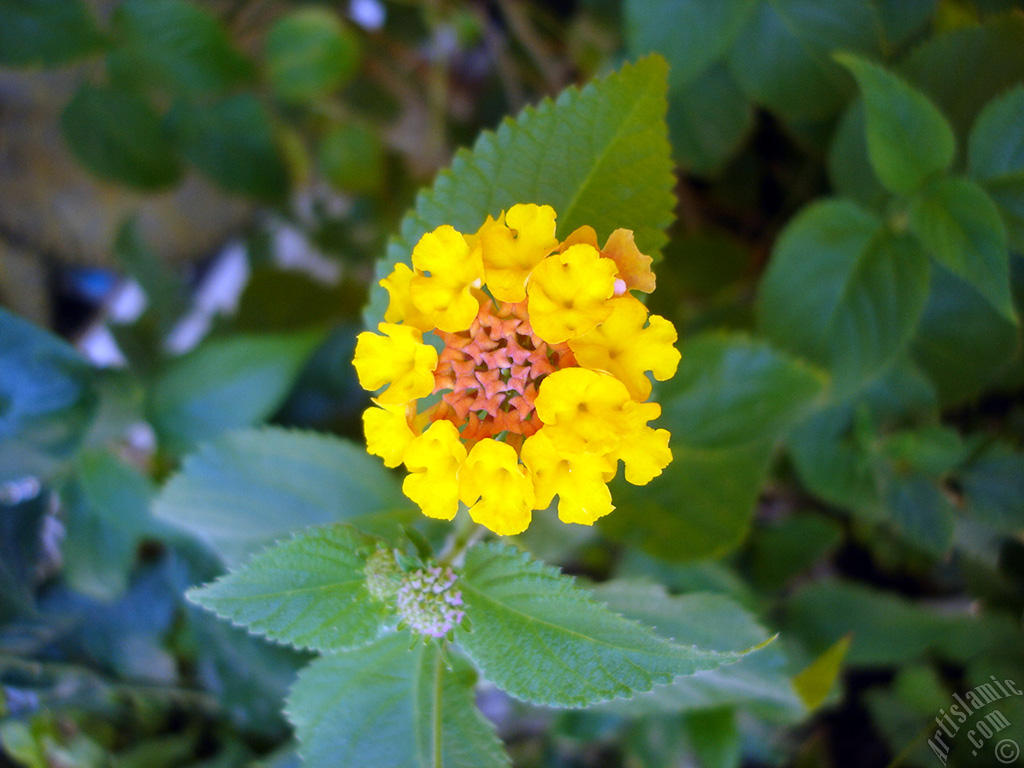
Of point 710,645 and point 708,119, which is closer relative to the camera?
point 710,645

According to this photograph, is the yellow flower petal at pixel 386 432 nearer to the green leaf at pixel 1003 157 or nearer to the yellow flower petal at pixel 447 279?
the yellow flower petal at pixel 447 279

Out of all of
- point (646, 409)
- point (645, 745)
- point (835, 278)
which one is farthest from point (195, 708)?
point (835, 278)

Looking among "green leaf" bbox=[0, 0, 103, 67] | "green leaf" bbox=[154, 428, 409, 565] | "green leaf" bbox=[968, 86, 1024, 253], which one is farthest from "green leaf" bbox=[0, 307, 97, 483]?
"green leaf" bbox=[968, 86, 1024, 253]

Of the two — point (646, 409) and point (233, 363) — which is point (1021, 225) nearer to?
point (646, 409)

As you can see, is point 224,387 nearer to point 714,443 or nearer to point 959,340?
point 714,443

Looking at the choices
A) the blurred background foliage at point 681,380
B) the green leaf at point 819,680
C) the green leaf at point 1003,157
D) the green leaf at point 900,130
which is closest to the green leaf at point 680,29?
the blurred background foliage at point 681,380

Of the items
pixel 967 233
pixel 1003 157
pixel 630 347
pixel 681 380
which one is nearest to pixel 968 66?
pixel 1003 157

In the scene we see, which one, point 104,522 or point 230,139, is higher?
point 230,139
